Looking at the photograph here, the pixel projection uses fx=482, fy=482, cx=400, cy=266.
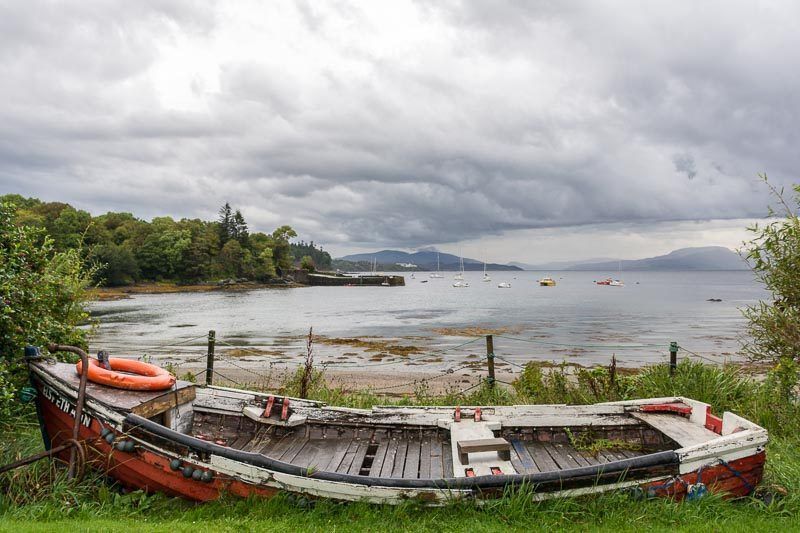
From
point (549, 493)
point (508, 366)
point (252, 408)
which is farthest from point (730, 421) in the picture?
point (508, 366)

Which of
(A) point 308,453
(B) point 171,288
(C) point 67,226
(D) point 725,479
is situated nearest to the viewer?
(D) point 725,479

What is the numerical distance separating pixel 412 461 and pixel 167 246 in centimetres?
10758

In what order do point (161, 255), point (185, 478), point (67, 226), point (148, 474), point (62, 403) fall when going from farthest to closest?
1. point (161, 255)
2. point (67, 226)
3. point (62, 403)
4. point (148, 474)
5. point (185, 478)

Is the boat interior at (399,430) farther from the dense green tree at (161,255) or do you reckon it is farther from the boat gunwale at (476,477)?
the dense green tree at (161,255)

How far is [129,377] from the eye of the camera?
20.2ft

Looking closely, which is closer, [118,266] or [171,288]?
[118,266]

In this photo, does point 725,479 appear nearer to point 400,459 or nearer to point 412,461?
point 412,461

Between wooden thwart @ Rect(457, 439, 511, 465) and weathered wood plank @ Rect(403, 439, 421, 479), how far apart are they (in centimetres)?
58

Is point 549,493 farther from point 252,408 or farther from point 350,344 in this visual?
point 350,344

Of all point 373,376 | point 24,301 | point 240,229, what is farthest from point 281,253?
point 24,301

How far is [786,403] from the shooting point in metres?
7.95

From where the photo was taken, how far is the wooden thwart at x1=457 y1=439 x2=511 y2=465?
18.0ft

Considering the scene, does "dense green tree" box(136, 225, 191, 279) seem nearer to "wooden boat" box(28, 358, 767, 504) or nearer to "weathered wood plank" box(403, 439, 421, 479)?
"wooden boat" box(28, 358, 767, 504)

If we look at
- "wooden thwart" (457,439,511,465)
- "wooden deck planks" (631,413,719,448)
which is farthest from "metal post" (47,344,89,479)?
"wooden deck planks" (631,413,719,448)
